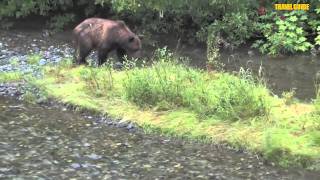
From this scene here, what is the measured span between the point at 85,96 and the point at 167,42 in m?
6.69

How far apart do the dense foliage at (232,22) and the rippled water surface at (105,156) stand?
6.34m

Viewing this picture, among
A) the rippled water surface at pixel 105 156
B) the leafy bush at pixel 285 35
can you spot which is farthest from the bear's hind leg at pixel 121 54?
the rippled water surface at pixel 105 156

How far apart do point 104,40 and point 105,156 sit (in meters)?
5.70

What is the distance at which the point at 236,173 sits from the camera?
22.5 feet

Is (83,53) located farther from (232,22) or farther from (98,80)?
(232,22)

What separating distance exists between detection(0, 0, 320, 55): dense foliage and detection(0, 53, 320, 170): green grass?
4.55 m

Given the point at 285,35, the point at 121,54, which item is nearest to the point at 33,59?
the point at 121,54

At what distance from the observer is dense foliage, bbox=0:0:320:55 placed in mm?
14805

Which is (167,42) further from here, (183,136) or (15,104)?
(183,136)

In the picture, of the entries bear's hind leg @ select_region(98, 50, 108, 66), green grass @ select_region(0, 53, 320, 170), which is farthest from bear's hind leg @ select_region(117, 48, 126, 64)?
green grass @ select_region(0, 53, 320, 170)

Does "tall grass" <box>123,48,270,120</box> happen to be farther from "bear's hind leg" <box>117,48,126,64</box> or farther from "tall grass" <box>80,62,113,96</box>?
"bear's hind leg" <box>117,48,126,64</box>

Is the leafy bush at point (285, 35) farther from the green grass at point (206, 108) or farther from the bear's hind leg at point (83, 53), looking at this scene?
the bear's hind leg at point (83, 53)

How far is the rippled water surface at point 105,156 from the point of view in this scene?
22.2 feet

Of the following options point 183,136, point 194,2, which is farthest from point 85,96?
point 194,2
